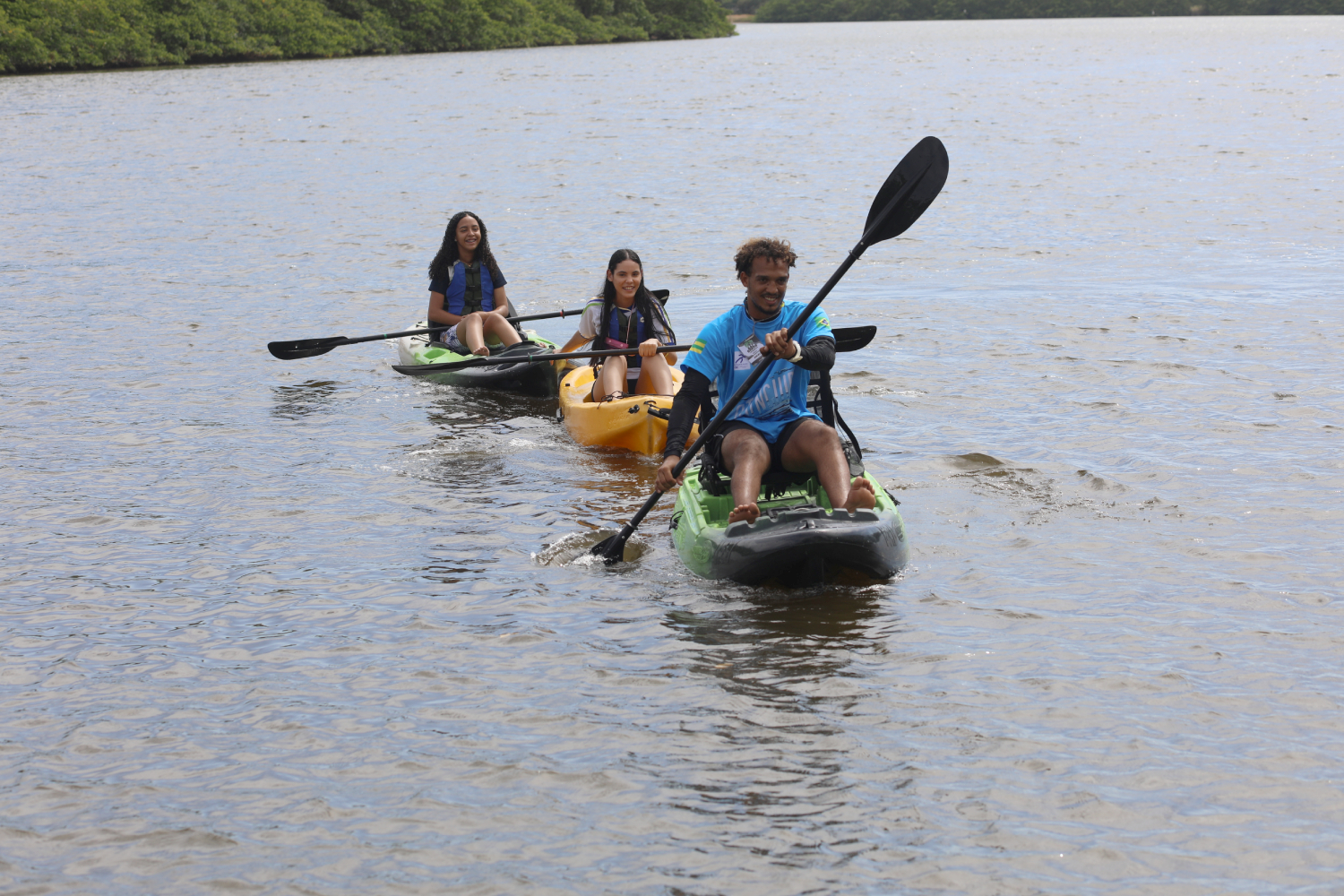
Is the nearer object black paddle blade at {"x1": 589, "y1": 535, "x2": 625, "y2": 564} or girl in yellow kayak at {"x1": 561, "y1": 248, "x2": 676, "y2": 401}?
black paddle blade at {"x1": 589, "y1": 535, "x2": 625, "y2": 564}

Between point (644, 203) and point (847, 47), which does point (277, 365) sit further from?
point (847, 47)

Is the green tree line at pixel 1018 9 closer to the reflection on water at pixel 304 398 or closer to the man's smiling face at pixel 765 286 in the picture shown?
the reflection on water at pixel 304 398

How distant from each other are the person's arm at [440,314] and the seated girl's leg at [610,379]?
2204 millimetres

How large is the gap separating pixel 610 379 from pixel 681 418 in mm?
2809

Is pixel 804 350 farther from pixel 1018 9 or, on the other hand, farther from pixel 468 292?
pixel 1018 9

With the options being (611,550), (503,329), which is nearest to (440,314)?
(503,329)

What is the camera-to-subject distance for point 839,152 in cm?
2722

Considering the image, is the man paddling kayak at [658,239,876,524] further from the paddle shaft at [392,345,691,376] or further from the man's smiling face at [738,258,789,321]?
the paddle shaft at [392,345,691,376]

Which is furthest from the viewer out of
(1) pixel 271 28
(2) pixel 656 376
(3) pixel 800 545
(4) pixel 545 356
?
(1) pixel 271 28

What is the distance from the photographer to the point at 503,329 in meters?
11.0

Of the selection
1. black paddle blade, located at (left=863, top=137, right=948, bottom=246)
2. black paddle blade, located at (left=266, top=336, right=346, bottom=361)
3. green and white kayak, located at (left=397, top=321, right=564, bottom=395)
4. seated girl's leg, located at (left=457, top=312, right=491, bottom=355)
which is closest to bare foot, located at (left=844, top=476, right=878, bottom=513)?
black paddle blade, located at (left=863, top=137, right=948, bottom=246)

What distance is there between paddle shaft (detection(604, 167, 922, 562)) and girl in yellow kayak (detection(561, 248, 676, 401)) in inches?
92.3

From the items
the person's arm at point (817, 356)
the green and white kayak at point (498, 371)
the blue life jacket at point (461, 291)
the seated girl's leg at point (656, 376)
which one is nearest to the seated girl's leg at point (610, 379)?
the seated girl's leg at point (656, 376)

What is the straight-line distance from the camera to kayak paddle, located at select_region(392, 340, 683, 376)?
9.27m
